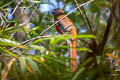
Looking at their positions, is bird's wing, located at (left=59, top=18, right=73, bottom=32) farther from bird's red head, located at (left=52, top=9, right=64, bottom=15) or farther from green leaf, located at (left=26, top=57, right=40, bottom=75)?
green leaf, located at (left=26, top=57, right=40, bottom=75)

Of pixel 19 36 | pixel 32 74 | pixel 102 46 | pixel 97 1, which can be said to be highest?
pixel 97 1

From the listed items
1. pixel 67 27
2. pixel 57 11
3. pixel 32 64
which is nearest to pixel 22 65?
pixel 32 64

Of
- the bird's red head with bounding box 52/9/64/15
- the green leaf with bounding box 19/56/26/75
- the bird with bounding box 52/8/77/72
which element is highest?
the bird's red head with bounding box 52/9/64/15

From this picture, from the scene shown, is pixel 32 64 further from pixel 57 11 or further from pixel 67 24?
pixel 57 11

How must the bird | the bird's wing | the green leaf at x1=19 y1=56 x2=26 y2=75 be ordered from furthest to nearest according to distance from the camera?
the bird's wing
the bird
the green leaf at x1=19 y1=56 x2=26 y2=75

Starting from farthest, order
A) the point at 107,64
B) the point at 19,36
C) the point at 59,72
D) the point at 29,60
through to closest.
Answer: the point at 19,36, the point at 107,64, the point at 59,72, the point at 29,60

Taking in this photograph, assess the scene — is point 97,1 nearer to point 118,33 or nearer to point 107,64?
point 118,33

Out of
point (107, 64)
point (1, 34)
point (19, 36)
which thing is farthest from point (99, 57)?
point (19, 36)

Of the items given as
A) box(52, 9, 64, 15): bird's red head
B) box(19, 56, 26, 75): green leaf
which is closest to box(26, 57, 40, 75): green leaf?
box(19, 56, 26, 75): green leaf

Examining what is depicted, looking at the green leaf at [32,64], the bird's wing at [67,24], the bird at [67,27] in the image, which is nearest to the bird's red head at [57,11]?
the bird at [67,27]

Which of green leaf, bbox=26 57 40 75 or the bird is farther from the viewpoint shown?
the bird

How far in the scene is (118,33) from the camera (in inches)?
103

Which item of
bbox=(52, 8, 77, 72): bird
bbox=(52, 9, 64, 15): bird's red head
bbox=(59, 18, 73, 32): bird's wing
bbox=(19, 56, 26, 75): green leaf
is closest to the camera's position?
bbox=(19, 56, 26, 75): green leaf

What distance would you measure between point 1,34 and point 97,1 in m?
1.20
